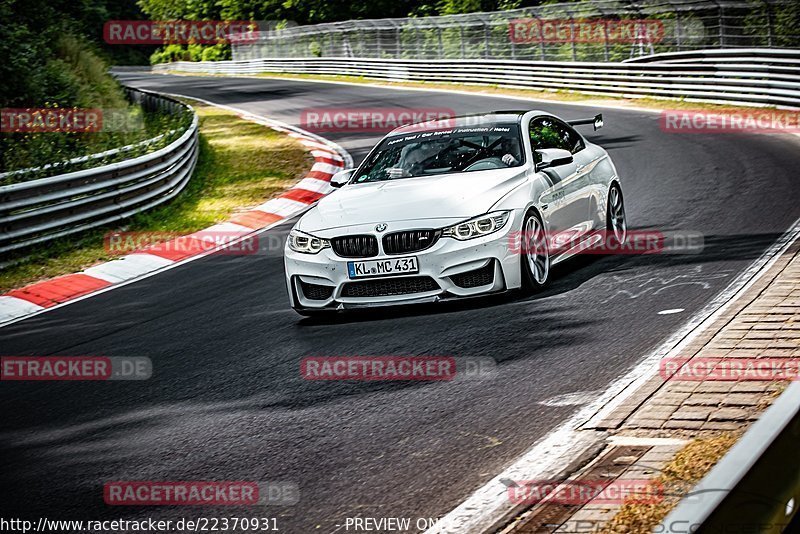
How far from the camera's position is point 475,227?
8234mm

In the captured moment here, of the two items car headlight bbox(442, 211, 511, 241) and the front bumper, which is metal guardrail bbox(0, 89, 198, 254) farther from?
car headlight bbox(442, 211, 511, 241)

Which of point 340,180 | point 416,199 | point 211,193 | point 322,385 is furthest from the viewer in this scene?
point 211,193

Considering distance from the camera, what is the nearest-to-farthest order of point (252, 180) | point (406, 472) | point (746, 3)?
point (406, 472) → point (252, 180) → point (746, 3)

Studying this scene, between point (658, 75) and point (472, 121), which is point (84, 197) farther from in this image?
point (658, 75)

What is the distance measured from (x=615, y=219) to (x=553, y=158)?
1.71 meters

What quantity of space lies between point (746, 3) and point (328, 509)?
25423mm

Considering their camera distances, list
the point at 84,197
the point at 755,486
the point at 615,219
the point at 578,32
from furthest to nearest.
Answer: the point at 578,32, the point at 84,197, the point at 615,219, the point at 755,486

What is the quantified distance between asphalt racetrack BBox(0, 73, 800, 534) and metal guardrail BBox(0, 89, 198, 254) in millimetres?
2447

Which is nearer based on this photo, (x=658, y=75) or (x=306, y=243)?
(x=306, y=243)

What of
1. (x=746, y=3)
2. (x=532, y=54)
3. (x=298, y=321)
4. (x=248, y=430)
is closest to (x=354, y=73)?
(x=532, y=54)

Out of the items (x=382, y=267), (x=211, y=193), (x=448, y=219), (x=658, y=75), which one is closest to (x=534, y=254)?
(x=448, y=219)

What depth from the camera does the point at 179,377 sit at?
746 cm

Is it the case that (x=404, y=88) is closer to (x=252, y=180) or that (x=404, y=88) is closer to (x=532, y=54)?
(x=532, y=54)

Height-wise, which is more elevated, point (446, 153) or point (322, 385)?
point (446, 153)
